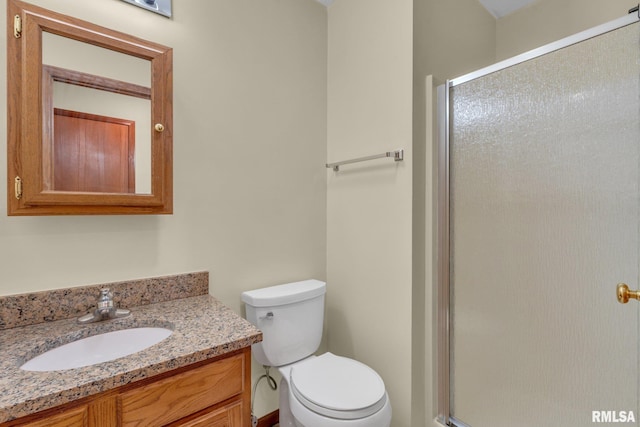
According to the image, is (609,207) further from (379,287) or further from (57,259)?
(57,259)

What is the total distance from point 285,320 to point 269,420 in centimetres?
68

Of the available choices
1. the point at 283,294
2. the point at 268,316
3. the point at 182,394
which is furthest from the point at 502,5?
the point at 182,394

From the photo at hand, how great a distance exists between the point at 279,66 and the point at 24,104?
43.5 inches

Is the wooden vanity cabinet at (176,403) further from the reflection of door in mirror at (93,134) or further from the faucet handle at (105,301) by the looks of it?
the reflection of door in mirror at (93,134)

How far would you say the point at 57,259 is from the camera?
112cm

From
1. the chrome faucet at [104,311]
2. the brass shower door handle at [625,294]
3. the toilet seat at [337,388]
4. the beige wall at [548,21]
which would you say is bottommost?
the toilet seat at [337,388]

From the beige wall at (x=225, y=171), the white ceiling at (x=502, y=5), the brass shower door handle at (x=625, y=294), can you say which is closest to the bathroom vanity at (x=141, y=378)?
the beige wall at (x=225, y=171)

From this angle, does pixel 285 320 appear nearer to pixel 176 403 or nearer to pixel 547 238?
pixel 176 403

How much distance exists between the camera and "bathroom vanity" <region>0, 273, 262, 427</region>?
69cm

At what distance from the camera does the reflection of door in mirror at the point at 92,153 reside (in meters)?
1.08

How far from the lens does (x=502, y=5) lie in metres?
1.85

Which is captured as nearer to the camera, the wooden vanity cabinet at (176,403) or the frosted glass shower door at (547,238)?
the wooden vanity cabinet at (176,403)

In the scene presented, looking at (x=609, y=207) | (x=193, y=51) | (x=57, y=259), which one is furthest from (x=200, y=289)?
(x=609, y=207)

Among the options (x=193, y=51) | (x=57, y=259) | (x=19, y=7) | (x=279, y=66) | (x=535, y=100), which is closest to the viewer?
(x=19, y=7)
